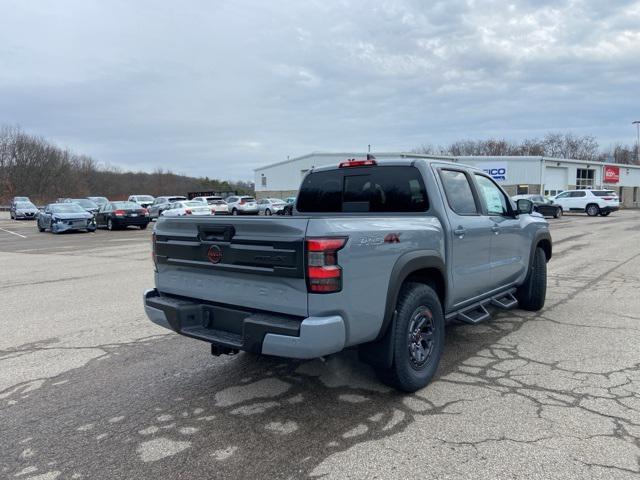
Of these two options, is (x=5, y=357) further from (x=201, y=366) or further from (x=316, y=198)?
(x=316, y=198)

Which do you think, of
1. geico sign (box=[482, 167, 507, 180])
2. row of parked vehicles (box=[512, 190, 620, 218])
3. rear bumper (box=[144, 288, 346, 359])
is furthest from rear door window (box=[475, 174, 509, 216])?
geico sign (box=[482, 167, 507, 180])

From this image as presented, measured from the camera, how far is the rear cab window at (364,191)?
178 inches

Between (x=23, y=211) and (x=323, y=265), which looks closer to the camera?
(x=323, y=265)

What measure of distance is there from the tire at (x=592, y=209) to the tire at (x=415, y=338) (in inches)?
1402

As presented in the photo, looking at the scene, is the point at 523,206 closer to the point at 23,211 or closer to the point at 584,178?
the point at 23,211

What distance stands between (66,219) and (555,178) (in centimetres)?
5105

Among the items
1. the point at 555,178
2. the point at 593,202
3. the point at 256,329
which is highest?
the point at 555,178

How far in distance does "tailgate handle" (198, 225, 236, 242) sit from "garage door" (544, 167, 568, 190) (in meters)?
56.4

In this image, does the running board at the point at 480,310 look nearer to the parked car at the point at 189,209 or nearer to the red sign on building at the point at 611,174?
the parked car at the point at 189,209

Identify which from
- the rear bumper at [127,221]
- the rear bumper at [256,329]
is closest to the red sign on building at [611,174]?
the rear bumper at [127,221]

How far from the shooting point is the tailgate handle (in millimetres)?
3557

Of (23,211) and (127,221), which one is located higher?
(23,211)

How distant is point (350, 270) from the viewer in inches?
127

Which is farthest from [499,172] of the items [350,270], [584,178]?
[350,270]
